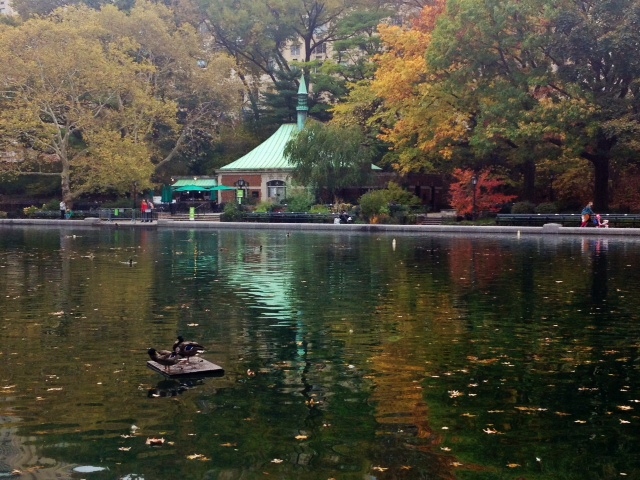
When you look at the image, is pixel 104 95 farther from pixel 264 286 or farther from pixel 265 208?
pixel 264 286

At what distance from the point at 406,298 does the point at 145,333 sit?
686cm

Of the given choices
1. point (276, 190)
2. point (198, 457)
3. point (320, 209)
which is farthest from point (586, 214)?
point (198, 457)

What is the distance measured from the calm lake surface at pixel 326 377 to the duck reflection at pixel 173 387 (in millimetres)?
37

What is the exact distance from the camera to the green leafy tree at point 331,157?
59188 mm

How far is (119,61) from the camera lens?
2835 inches

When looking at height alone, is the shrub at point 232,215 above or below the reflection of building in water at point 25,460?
above

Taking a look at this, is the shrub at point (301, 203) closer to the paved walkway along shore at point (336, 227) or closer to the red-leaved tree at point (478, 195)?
the paved walkway along shore at point (336, 227)

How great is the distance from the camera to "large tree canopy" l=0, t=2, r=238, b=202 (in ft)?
209

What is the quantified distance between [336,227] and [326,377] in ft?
134

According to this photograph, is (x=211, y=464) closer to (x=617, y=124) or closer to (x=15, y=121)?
(x=617, y=124)

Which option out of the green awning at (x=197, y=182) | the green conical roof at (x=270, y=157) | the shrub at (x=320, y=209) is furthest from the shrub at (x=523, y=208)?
the green awning at (x=197, y=182)

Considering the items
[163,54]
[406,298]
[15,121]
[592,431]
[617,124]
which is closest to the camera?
[592,431]

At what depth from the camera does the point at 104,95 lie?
6750cm

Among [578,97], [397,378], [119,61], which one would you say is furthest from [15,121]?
[397,378]
